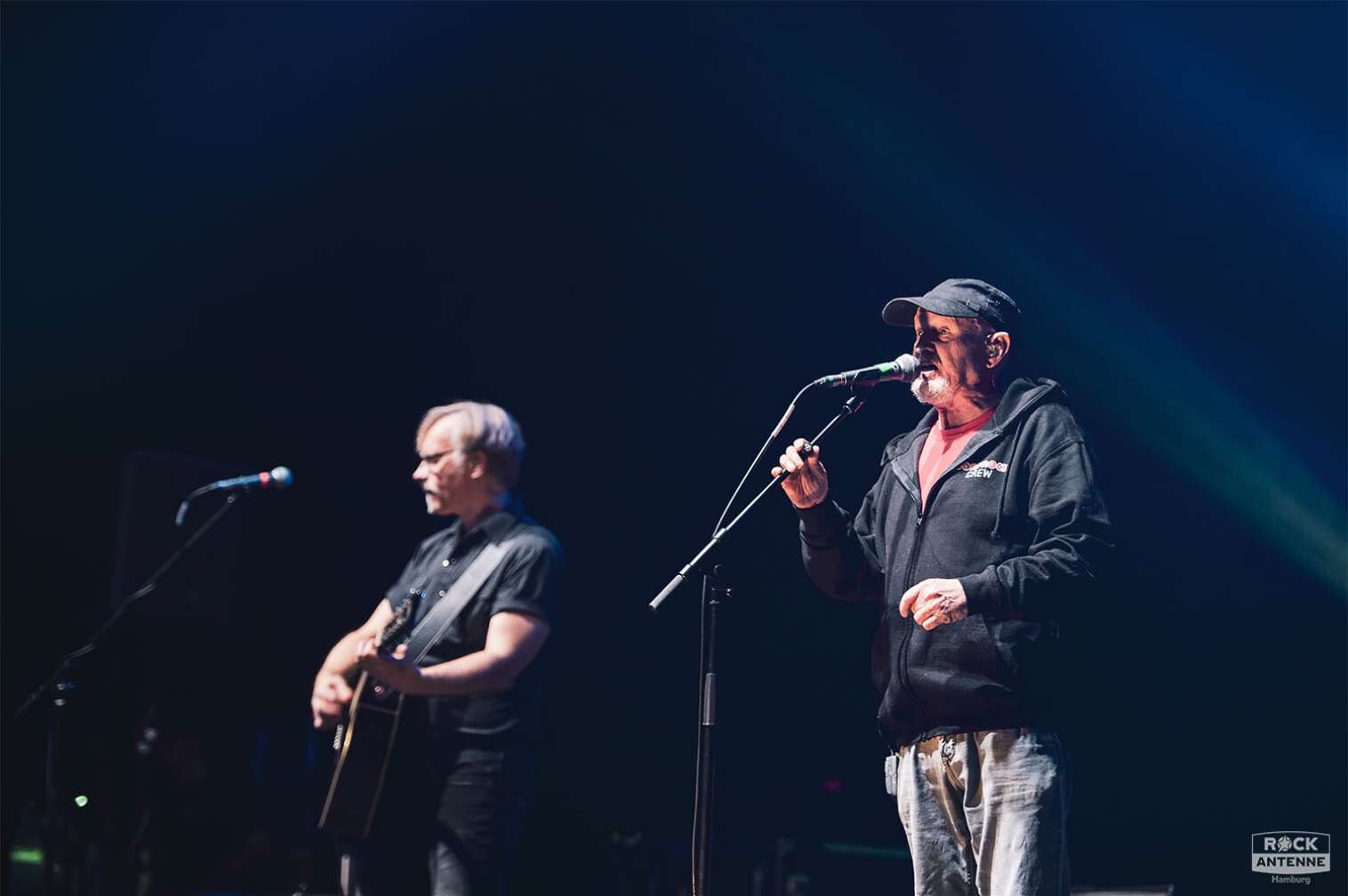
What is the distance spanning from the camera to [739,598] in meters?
5.16

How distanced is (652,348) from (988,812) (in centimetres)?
353

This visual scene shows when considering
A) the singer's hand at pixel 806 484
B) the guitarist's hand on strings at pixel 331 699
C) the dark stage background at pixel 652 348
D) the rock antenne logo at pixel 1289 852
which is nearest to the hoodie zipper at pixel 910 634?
the singer's hand at pixel 806 484

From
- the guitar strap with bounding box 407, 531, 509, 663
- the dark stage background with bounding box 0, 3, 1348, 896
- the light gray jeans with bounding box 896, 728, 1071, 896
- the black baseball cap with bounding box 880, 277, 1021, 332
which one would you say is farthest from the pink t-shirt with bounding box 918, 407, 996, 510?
the guitar strap with bounding box 407, 531, 509, 663

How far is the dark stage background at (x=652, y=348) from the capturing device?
3910 millimetres

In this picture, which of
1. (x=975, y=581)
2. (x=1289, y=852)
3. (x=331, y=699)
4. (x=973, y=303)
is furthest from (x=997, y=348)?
(x=331, y=699)

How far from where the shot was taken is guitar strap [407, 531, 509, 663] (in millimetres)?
3498

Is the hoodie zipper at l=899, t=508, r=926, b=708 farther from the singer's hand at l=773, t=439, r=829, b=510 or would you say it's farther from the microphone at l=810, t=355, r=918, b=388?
the microphone at l=810, t=355, r=918, b=388

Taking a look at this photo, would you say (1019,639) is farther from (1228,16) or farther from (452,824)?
(1228,16)

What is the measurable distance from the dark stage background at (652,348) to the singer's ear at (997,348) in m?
1.11

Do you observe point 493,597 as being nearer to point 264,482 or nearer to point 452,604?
point 452,604

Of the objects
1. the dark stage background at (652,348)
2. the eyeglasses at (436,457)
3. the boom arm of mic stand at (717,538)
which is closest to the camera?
the boom arm of mic stand at (717,538)

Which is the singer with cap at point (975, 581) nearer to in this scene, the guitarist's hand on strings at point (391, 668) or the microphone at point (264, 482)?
the guitarist's hand on strings at point (391, 668)

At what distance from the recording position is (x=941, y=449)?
299 centimetres

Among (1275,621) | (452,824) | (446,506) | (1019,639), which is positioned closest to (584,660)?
(446,506)
